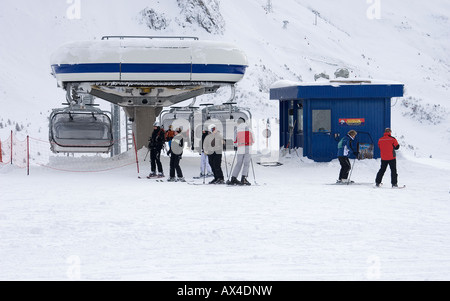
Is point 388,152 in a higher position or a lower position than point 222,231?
higher

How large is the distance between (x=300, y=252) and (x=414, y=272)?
162 cm

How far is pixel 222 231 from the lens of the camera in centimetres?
1039

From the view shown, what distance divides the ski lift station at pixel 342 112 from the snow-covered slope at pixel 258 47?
1611cm

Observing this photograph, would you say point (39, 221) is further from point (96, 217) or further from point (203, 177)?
point (203, 177)

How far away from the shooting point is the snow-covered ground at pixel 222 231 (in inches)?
315

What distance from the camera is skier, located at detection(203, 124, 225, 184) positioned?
17500 mm

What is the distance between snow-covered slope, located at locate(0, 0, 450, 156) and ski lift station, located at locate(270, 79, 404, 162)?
1611 centimetres

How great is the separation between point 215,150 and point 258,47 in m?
45.7

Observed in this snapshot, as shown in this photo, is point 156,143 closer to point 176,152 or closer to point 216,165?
point 176,152

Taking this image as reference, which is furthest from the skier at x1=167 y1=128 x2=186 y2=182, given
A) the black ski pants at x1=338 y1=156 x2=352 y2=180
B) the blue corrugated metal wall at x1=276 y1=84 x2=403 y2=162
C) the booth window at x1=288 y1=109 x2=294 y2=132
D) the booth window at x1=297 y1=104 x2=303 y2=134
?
the booth window at x1=288 y1=109 x2=294 y2=132

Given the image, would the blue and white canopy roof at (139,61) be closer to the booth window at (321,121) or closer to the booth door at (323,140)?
the booth window at (321,121)

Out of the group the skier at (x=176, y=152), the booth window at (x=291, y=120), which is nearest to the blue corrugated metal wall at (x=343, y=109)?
the booth window at (x=291, y=120)

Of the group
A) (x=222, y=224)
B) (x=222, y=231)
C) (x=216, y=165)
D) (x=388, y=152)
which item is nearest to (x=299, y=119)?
(x=216, y=165)
